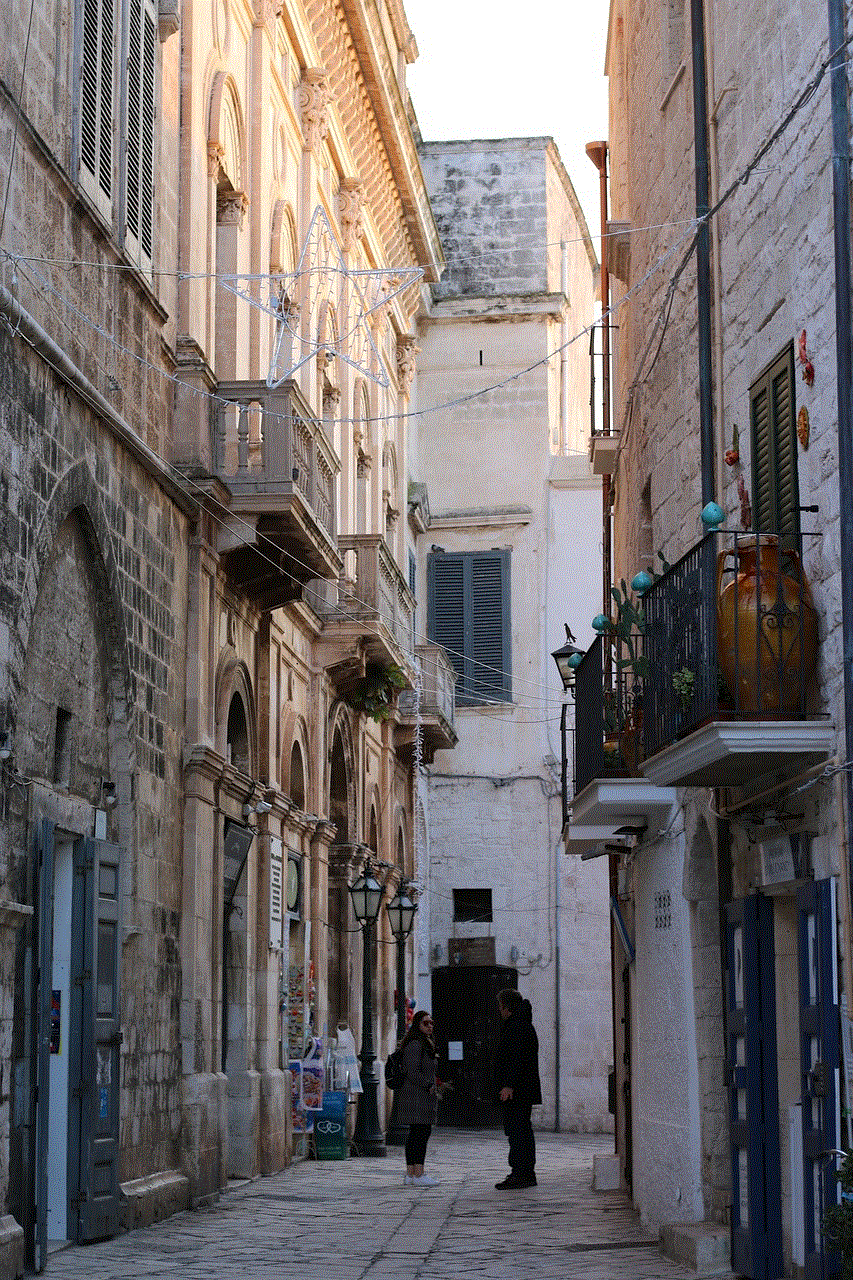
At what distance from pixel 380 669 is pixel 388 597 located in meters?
1.06

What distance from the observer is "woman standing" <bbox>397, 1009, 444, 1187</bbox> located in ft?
54.1

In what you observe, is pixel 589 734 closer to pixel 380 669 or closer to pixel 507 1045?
pixel 507 1045

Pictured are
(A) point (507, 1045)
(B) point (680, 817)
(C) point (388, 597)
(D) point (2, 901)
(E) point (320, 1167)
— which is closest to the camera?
(D) point (2, 901)

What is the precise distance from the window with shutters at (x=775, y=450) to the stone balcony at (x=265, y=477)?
604cm

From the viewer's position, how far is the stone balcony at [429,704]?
2895cm

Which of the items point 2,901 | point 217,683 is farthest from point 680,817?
point 217,683

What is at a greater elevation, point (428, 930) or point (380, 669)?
point (380, 669)

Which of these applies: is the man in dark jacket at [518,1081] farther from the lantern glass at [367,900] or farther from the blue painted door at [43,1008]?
the blue painted door at [43,1008]

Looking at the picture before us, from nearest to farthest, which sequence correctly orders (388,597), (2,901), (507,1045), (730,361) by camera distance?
(2,901), (730,361), (507,1045), (388,597)

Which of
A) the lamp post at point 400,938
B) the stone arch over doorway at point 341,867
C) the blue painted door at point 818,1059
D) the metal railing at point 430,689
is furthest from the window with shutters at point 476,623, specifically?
the blue painted door at point 818,1059

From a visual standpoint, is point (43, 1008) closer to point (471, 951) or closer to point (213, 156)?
point (213, 156)

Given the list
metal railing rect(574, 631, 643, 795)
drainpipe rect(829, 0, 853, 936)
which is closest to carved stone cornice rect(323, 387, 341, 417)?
metal railing rect(574, 631, 643, 795)

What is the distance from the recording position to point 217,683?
1680cm

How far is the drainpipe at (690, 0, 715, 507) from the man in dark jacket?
626 centimetres
